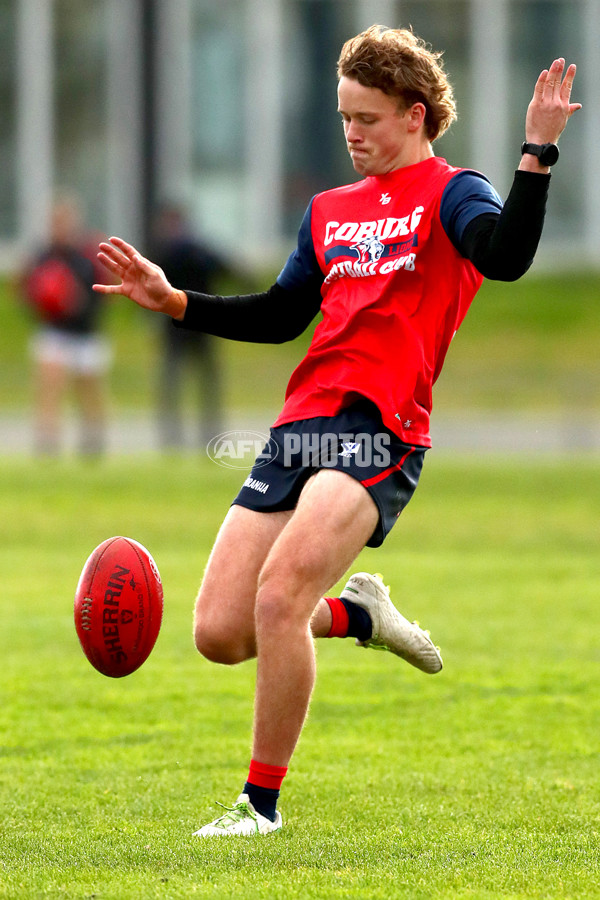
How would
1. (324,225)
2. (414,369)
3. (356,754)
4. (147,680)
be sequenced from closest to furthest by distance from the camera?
(414,369) < (324,225) < (356,754) < (147,680)

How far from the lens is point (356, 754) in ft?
18.0

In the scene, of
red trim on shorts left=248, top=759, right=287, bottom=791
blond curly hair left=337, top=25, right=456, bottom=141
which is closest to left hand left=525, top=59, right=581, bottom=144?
blond curly hair left=337, top=25, right=456, bottom=141

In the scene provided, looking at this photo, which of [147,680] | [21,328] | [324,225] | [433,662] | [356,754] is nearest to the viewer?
[324,225]

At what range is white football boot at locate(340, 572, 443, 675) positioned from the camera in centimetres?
494

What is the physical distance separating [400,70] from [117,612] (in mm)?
1888

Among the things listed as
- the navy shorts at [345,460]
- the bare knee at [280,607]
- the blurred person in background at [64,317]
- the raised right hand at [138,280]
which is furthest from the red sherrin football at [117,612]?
the blurred person in background at [64,317]

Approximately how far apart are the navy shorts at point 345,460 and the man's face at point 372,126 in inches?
30.5

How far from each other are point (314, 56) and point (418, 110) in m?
24.7

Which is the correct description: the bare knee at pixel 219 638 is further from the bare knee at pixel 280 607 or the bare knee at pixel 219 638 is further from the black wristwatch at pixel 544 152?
the black wristwatch at pixel 544 152

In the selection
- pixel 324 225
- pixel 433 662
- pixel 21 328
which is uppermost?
pixel 324 225

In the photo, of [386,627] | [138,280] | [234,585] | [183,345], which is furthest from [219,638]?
[183,345]

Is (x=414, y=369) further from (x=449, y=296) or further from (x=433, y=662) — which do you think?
(x=433, y=662)

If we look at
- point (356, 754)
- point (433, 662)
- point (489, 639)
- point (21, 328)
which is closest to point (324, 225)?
point (433, 662)

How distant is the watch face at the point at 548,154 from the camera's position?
4090 mm
